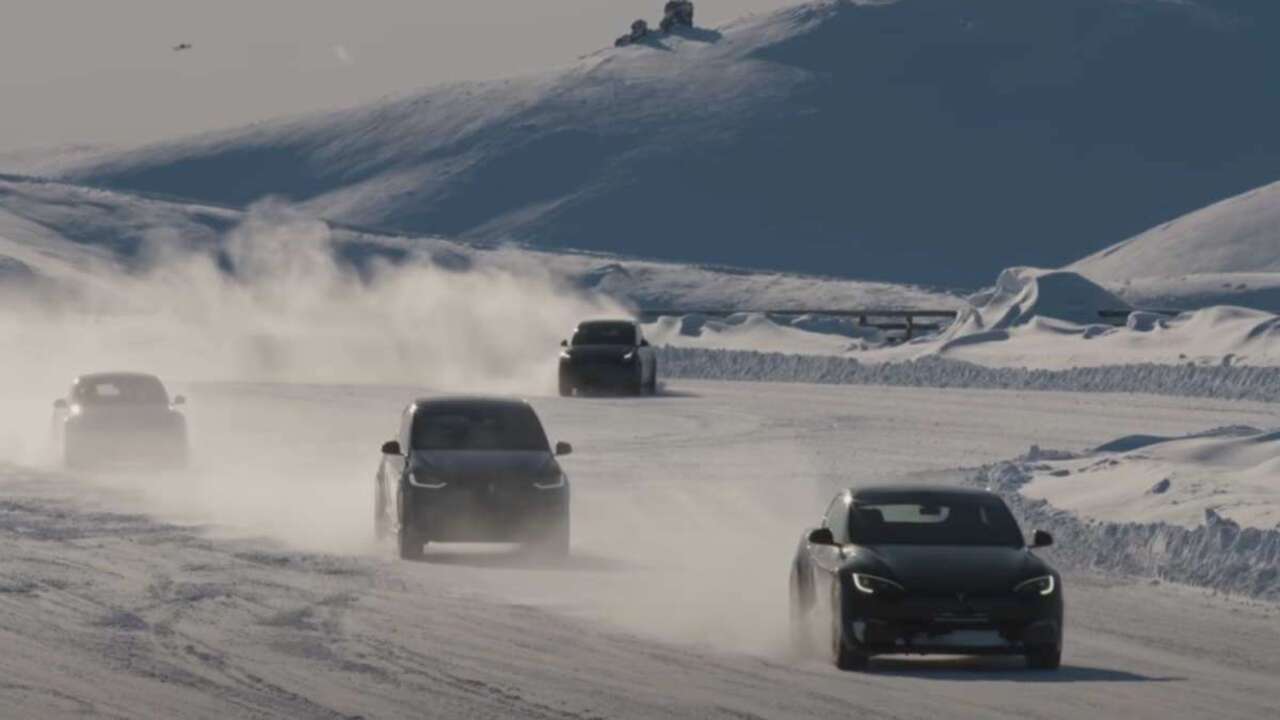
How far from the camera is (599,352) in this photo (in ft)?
205

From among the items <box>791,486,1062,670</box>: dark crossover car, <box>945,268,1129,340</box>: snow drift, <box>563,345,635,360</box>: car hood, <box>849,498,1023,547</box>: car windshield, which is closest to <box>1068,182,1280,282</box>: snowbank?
<box>945,268,1129,340</box>: snow drift

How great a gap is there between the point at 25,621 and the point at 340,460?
22410 mm

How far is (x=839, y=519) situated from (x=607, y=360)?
4440cm

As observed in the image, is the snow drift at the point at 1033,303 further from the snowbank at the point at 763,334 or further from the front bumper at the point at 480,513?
the front bumper at the point at 480,513

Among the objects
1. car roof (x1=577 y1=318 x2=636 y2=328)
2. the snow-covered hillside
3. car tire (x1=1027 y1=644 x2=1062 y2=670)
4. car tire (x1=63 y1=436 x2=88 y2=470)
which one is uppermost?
the snow-covered hillside

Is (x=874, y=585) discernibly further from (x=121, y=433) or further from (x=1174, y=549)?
(x=121, y=433)

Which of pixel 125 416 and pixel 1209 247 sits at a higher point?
pixel 1209 247

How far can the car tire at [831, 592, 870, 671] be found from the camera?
16969 mm

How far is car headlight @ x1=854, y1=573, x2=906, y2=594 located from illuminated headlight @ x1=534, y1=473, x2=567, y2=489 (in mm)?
8778

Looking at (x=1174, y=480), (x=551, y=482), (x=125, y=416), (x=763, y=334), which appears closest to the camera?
(x=551, y=482)

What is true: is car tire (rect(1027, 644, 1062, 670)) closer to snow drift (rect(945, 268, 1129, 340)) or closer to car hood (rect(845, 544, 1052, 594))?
car hood (rect(845, 544, 1052, 594))

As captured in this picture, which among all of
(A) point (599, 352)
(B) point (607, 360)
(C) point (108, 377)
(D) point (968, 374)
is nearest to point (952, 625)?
(C) point (108, 377)

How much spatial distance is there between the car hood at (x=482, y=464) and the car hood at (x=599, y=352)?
3656cm

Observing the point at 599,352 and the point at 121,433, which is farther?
the point at 599,352
